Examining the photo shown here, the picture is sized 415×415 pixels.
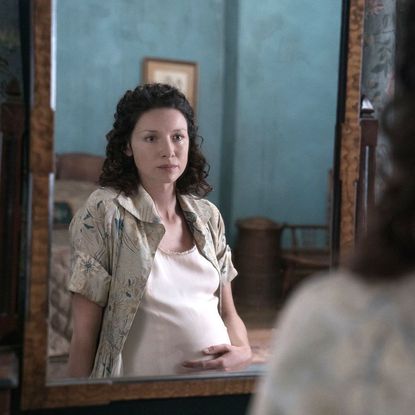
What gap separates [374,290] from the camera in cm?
47

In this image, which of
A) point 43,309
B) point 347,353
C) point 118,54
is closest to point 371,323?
point 347,353

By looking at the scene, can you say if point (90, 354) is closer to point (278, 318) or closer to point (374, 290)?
point (278, 318)

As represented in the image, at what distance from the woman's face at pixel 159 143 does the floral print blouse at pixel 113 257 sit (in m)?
0.04

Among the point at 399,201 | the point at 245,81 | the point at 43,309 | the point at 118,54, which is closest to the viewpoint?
the point at 399,201

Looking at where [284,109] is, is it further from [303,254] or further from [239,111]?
[303,254]

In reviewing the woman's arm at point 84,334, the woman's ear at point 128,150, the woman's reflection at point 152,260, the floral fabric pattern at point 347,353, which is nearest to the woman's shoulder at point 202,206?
the woman's reflection at point 152,260

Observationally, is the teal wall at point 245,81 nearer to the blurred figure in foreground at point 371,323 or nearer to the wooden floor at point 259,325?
the wooden floor at point 259,325

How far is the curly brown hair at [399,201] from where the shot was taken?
18.1 inches

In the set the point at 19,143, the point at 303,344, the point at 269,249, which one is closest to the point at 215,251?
the point at 269,249

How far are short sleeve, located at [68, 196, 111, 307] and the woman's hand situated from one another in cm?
18

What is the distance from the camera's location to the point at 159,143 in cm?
Answer: 104

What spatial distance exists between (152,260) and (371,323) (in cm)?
60

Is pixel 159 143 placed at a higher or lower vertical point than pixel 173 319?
higher

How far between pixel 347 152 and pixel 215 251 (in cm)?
28
